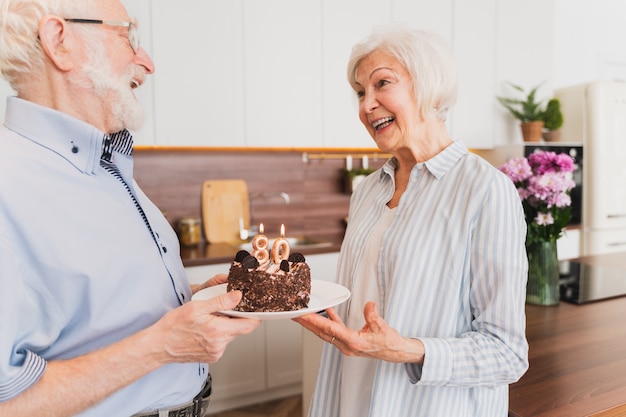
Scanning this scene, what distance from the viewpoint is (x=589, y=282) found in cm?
192

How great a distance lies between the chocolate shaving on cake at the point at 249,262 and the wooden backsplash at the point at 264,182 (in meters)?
2.01

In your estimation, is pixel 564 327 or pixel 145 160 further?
pixel 145 160

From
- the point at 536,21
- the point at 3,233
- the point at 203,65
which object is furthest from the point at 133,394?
the point at 536,21

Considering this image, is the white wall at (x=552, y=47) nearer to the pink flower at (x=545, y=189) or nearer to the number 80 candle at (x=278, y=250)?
the pink flower at (x=545, y=189)

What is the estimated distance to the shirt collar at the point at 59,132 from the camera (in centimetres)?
95

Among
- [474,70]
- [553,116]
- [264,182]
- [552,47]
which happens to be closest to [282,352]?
[264,182]

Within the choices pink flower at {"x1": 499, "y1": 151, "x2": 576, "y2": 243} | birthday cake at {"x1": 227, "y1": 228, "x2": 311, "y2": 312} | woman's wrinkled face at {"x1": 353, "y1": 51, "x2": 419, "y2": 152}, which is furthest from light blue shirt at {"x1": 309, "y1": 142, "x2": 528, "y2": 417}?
pink flower at {"x1": 499, "y1": 151, "x2": 576, "y2": 243}

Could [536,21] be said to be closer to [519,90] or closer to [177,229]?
[519,90]

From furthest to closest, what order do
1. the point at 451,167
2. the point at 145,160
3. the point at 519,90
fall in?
the point at 519,90
the point at 145,160
the point at 451,167

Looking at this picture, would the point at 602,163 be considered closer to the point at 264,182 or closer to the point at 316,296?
the point at 264,182

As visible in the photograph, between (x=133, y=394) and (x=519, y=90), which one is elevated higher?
(x=519, y=90)

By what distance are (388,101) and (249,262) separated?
20.5 inches

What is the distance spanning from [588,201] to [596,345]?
8.92ft

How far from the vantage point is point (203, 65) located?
8.77 ft
